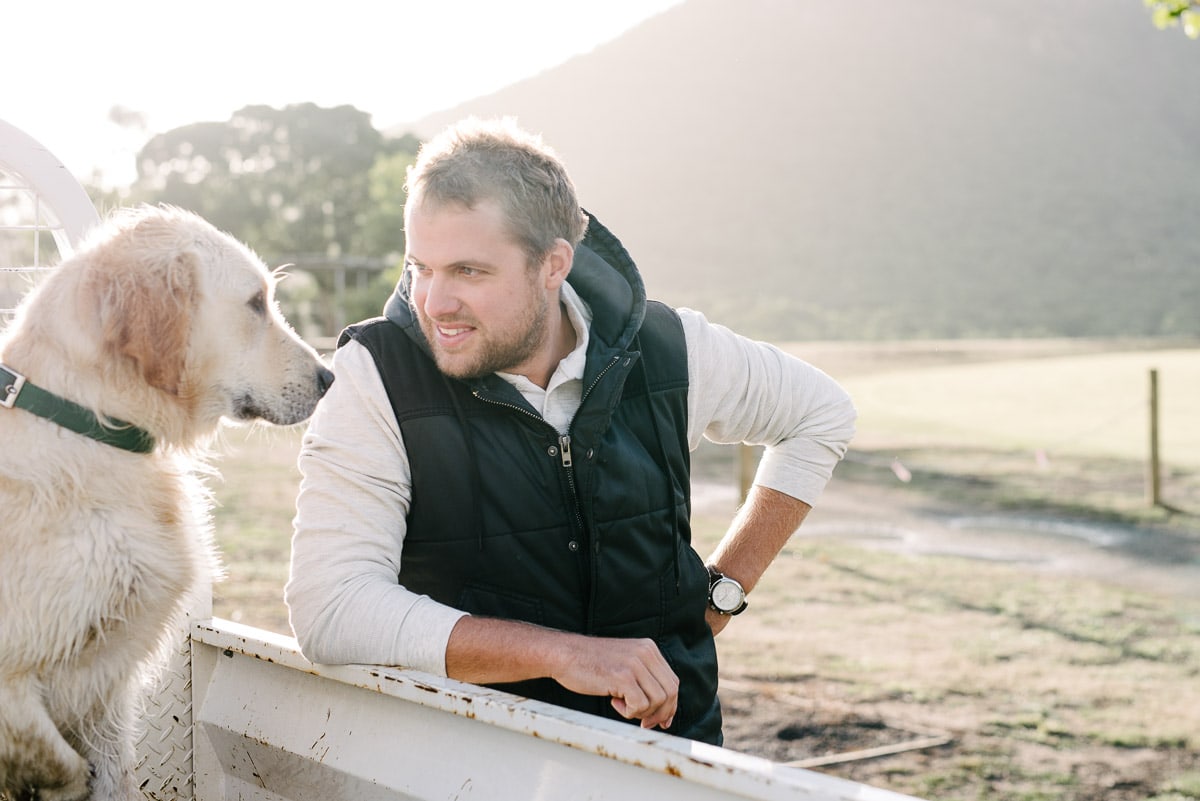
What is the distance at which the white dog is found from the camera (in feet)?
7.42

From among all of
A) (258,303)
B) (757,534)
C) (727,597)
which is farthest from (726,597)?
(258,303)

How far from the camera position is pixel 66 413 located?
2.33 m

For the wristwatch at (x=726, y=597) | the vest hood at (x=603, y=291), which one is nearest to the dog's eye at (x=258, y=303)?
the vest hood at (x=603, y=291)

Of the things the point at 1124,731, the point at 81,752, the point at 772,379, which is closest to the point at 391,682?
the point at 81,752

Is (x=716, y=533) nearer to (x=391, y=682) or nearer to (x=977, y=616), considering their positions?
(x=977, y=616)

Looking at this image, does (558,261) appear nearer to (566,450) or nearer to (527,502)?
(566,450)

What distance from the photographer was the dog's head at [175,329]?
2.37 m

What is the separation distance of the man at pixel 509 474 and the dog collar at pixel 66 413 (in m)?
0.38

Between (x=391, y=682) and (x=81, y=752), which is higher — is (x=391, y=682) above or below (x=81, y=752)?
above

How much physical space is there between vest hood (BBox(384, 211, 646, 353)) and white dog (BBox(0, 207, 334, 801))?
0.82 ft

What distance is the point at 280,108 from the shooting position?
204 ft

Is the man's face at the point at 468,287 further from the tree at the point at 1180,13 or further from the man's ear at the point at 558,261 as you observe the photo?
the tree at the point at 1180,13

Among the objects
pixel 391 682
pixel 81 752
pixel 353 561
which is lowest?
pixel 81 752

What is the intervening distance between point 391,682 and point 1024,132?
121m
